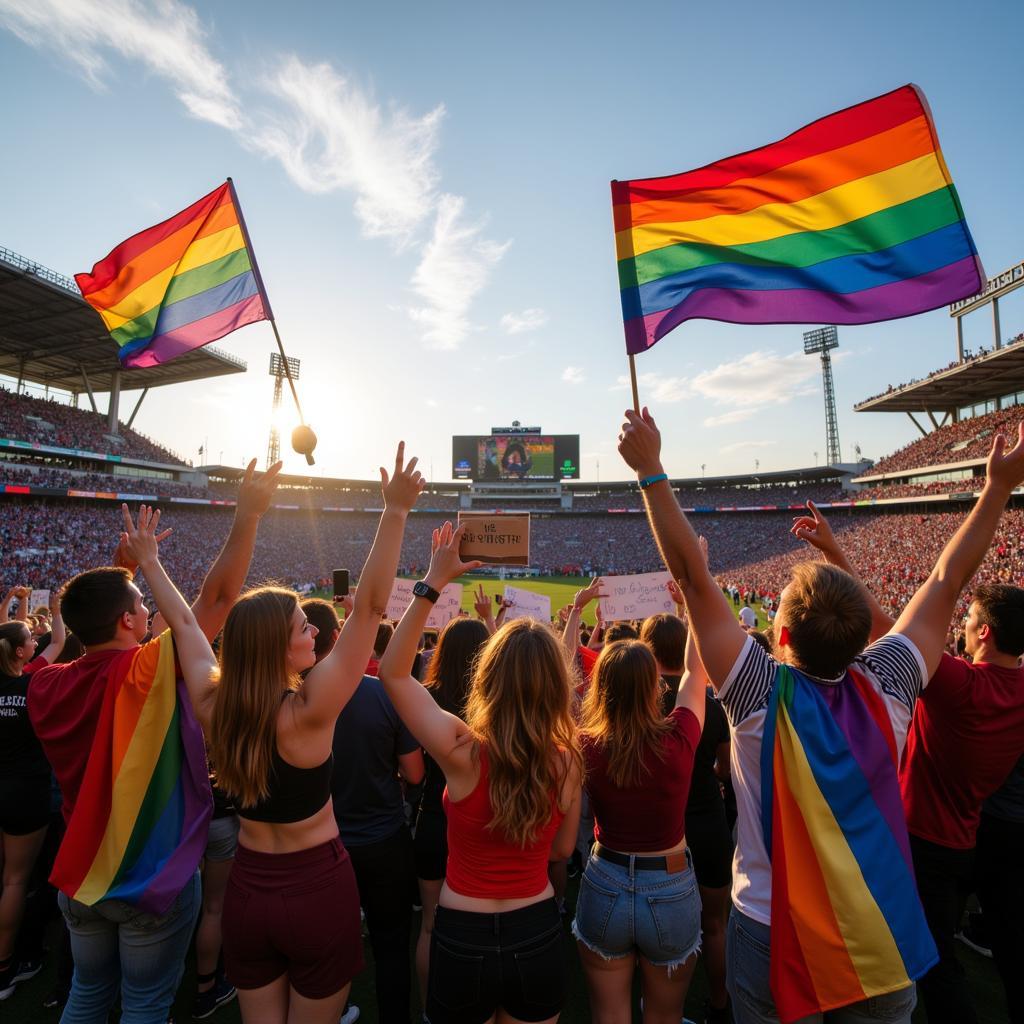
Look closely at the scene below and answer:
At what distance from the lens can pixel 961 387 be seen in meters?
36.1

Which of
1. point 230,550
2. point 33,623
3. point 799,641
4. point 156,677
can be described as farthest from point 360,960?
point 33,623

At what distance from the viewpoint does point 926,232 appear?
3.69 meters

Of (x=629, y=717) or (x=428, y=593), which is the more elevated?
(x=428, y=593)

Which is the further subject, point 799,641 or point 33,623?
point 33,623

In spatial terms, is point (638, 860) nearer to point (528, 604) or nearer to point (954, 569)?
point (954, 569)

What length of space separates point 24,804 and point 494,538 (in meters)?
3.58

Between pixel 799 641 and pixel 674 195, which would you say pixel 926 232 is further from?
pixel 799 641

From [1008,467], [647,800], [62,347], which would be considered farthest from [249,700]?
[62,347]

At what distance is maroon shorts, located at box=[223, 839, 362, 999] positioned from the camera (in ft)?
7.13

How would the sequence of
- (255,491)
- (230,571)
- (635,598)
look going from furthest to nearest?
1. (635,598)
2. (255,491)
3. (230,571)

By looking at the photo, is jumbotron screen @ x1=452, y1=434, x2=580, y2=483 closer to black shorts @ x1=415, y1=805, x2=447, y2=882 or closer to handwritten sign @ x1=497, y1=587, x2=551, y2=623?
handwritten sign @ x1=497, y1=587, x2=551, y2=623

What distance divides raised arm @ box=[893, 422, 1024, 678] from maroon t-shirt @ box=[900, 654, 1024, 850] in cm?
60

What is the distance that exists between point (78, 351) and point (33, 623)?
3730 centimetres

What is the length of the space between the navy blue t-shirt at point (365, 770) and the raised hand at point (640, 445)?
1.90 meters
